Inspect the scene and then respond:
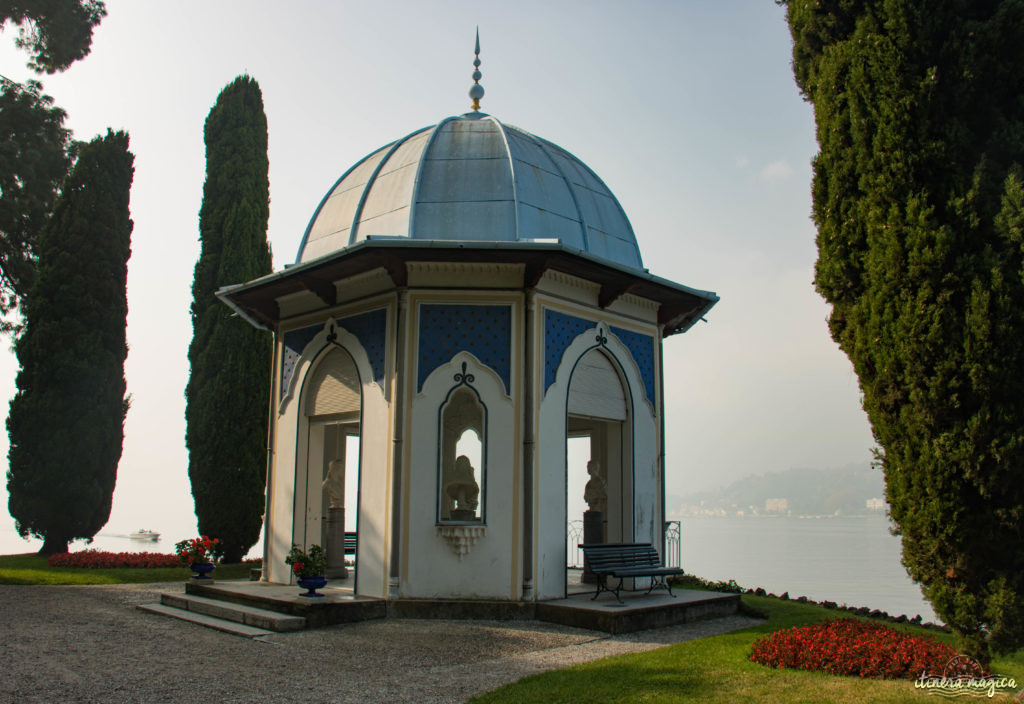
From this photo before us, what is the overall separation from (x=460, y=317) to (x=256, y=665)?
479 centimetres

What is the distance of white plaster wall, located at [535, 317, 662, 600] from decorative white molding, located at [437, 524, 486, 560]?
76cm

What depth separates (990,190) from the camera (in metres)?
6.47

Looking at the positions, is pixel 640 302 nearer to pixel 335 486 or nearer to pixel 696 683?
pixel 335 486

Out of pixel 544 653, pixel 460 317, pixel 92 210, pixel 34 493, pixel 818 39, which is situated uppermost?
pixel 92 210

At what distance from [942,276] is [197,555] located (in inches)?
396

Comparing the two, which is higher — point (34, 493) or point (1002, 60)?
point (1002, 60)

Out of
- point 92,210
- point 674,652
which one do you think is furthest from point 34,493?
point 674,652

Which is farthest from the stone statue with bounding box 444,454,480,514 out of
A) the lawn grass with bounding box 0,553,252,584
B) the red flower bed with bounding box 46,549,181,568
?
the red flower bed with bounding box 46,549,181,568

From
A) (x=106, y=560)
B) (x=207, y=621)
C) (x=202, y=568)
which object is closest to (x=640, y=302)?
(x=207, y=621)

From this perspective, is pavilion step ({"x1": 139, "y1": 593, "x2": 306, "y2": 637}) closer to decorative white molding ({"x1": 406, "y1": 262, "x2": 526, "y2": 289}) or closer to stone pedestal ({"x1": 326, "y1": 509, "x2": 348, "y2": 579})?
stone pedestal ({"x1": 326, "y1": 509, "x2": 348, "y2": 579})

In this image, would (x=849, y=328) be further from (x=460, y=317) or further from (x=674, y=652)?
(x=460, y=317)

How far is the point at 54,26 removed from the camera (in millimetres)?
18984

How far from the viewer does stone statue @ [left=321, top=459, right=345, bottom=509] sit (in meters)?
12.1

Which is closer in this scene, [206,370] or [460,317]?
[460,317]
